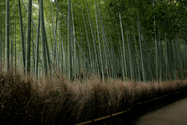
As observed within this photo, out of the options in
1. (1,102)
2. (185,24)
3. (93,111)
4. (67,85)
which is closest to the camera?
(1,102)

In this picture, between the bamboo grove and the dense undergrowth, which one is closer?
the dense undergrowth

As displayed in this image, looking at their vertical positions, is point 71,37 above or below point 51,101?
above

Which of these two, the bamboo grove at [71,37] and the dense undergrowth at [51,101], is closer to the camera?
the dense undergrowth at [51,101]

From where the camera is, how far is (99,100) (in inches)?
93.1

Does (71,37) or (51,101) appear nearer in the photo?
(51,101)

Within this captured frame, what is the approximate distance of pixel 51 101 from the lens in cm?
153

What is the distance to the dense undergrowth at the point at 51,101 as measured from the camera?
1.23m

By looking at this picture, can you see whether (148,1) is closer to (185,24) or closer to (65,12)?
(185,24)

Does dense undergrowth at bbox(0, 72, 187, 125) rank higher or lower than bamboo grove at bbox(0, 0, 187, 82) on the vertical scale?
lower

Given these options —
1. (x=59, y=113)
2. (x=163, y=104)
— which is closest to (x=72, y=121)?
(x=59, y=113)

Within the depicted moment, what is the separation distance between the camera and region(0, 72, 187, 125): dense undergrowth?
1.23 meters

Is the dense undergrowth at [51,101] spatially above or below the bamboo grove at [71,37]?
below

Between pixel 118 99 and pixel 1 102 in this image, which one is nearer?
pixel 1 102

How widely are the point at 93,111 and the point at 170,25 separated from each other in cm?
364
